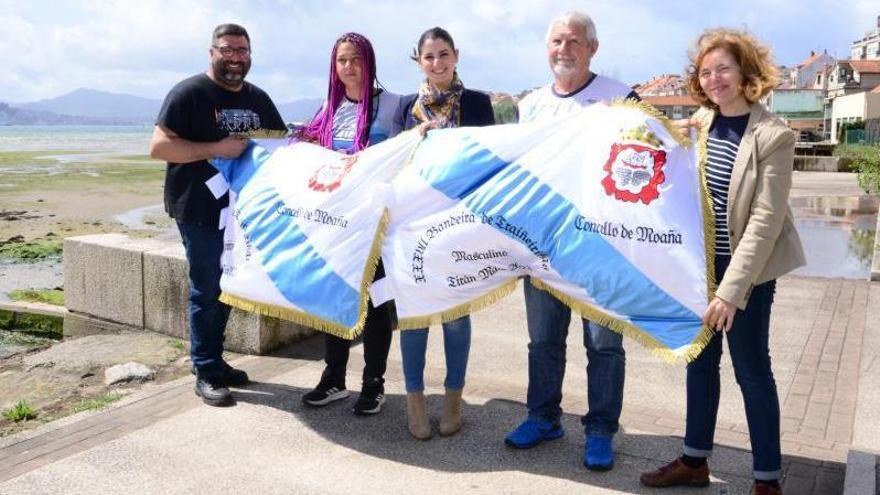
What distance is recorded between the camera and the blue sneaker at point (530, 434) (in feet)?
13.1

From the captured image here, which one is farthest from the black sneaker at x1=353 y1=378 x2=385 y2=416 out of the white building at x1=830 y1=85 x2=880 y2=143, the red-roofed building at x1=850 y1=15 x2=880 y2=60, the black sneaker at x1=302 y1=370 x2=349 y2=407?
the red-roofed building at x1=850 y1=15 x2=880 y2=60

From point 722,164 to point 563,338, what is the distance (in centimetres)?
119

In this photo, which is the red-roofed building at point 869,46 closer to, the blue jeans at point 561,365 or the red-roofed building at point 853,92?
the red-roofed building at point 853,92

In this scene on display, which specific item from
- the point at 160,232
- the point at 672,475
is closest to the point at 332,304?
the point at 672,475

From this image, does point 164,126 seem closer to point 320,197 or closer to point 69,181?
point 320,197

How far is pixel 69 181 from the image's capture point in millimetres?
32750

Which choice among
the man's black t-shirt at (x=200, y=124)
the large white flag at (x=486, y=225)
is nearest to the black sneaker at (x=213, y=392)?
the large white flag at (x=486, y=225)

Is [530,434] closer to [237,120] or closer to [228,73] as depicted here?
[237,120]

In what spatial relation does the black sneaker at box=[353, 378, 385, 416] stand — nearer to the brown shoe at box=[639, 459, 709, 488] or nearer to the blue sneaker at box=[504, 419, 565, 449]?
the blue sneaker at box=[504, 419, 565, 449]

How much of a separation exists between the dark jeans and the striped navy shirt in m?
1.83

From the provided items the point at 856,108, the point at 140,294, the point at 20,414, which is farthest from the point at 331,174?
the point at 856,108

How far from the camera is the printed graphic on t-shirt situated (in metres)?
4.61

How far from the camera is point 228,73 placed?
4.54 meters

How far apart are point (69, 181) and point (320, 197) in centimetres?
3201
